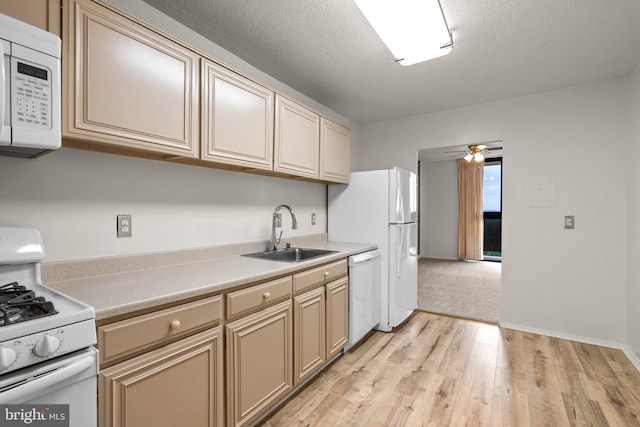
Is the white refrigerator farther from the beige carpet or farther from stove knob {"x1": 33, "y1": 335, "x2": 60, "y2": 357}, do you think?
stove knob {"x1": 33, "y1": 335, "x2": 60, "y2": 357}

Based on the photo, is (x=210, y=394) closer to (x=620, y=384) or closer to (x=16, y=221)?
(x=16, y=221)

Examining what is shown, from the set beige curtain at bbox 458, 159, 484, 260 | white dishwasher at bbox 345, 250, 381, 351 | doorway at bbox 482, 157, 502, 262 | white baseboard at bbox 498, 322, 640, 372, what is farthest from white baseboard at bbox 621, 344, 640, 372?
doorway at bbox 482, 157, 502, 262

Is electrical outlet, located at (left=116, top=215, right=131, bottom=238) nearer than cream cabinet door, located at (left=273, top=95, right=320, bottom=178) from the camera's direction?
Yes

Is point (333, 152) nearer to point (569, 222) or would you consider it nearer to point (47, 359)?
point (569, 222)

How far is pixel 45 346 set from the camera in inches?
32.6

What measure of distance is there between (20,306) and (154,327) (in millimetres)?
400

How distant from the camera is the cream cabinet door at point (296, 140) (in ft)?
7.39

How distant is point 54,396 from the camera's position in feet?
2.83

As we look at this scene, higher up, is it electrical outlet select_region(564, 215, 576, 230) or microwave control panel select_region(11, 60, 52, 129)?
microwave control panel select_region(11, 60, 52, 129)

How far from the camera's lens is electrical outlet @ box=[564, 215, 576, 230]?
113 inches

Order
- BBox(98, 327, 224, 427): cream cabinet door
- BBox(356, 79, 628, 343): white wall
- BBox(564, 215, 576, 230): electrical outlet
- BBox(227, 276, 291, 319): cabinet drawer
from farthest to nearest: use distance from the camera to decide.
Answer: BBox(564, 215, 576, 230): electrical outlet → BBox(356, 79, 628, 343): white wall → BBox(227, 276, 291, 319): cabinet drawer → BBox(98, 327, 224, 427): cream cabinet door

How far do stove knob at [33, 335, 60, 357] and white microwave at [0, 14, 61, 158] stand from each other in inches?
25.5

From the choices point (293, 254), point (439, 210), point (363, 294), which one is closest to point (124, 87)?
point (293, 254)

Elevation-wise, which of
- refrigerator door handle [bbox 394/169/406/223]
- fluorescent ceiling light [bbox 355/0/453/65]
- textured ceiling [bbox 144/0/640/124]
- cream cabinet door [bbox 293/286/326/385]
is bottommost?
cream cabinet door [bbox 293/286/326/385]
